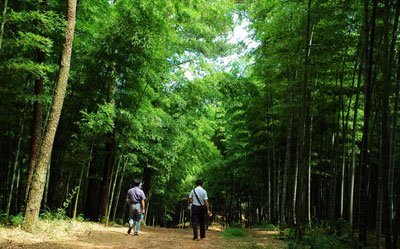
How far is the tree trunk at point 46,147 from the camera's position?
6762 millimetres

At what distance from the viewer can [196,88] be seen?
40.1ft

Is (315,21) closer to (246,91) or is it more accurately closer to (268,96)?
(268,96)

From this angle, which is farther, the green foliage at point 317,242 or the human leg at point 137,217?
the human leg at point 137,217

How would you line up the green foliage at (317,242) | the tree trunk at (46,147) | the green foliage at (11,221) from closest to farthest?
the green foliage at (317,242), the tree trunk at (46,147), the green foliage at (11,221)

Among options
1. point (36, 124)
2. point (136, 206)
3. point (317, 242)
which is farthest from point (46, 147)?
point (317, 242)

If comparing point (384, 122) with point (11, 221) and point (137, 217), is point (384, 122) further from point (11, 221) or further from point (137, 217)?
point (11, 221)

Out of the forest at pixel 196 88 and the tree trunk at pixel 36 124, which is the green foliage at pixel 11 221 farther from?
the tree trunk at pixel 36 124

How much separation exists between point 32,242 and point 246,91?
317 inches

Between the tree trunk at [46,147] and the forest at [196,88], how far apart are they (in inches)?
0.9

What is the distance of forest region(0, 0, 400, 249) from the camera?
640 cm

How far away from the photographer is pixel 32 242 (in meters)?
5.71

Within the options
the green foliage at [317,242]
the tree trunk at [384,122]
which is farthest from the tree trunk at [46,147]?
the tree trunk at [384,122]

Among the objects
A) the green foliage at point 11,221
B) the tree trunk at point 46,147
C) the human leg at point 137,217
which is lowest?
the green foliage at point 11,221

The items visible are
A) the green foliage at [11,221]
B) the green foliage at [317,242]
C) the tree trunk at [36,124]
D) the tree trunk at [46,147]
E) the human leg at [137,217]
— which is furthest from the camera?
the human leg at [137,217]
